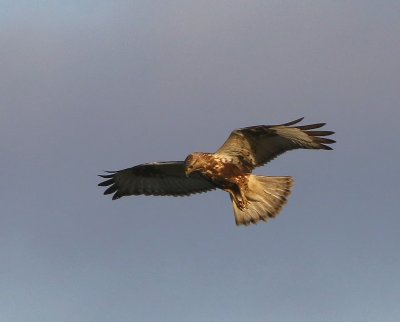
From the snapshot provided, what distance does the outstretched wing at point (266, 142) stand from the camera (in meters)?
17.3

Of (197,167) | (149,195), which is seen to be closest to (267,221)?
(197,167)

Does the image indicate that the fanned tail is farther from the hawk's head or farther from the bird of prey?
the hawk's head

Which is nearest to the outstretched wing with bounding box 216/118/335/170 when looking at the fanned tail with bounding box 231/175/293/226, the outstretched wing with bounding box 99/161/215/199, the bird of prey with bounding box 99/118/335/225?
the bird of prey with bounding box 99/118/335/225

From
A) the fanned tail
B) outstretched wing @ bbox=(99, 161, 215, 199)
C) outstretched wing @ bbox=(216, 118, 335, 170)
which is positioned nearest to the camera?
outstretched wing @ bbox=(216, 118, 335, 170)

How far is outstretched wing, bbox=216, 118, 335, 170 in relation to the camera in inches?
682

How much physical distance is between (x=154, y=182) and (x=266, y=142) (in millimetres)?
3076

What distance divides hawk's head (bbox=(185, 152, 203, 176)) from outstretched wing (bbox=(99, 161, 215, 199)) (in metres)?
1.62

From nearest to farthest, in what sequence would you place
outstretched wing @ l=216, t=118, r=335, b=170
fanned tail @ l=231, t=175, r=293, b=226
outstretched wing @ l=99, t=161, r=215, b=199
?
outstretched wing @ l=216, t=118, r=335, b=170, fanned tail @ l=231, t=175, r=293, b=226, outstretched wing @ l=99, t=161, r=215, b=199

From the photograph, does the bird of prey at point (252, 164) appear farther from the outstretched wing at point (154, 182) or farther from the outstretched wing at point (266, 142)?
the outstretched wing at point (154, 182)

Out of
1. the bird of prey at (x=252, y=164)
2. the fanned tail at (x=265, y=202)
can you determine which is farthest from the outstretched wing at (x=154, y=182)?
the fanned tail at (x=265, y=202)

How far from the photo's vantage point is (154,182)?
781 inches

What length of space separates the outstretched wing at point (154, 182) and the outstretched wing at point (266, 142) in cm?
169

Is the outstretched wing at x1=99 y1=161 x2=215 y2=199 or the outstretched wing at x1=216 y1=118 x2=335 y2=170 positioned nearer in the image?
the outstretched wing at x1=216 y1=118 x2=335 y2=170

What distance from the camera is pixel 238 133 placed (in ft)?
57.0
